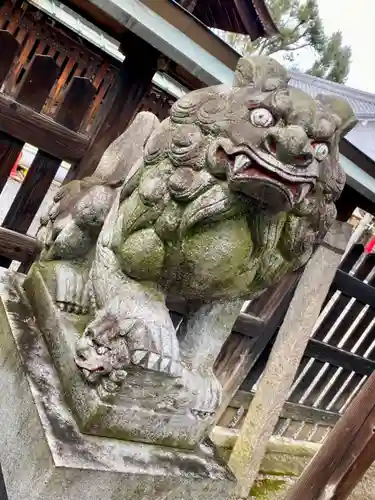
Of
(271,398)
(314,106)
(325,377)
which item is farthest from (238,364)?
(314,106)

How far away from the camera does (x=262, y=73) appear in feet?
3.59

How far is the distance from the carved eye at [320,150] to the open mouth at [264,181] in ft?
0.19

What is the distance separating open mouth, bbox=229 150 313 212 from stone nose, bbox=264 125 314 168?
25mm

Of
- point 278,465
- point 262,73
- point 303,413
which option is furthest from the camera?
point 303,413

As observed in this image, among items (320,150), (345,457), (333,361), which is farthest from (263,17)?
(320,150)

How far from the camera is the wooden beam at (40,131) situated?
1.91 metres

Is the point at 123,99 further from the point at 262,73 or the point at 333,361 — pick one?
the point at 333,361

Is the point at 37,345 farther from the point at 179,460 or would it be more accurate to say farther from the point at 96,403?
the point at 179,460

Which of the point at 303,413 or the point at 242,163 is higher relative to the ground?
the point at 242,163

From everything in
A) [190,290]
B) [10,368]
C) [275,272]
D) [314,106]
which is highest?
[314,106]

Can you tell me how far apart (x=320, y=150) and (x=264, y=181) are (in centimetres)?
14

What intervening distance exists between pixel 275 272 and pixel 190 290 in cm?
21

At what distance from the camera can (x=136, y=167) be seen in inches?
50.4

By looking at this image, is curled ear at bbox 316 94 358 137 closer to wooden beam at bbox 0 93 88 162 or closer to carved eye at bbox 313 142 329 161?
carved eye at bbox 313 142 329 161
